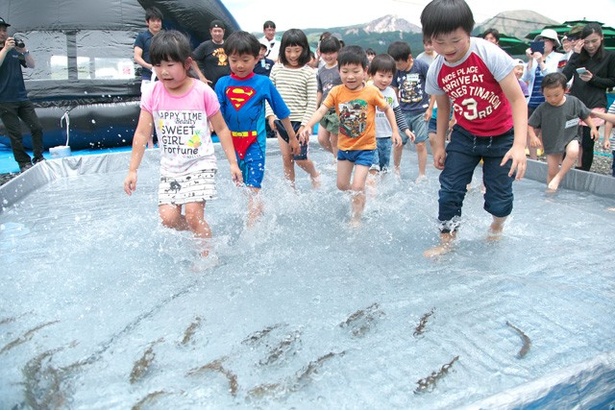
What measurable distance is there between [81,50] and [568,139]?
6.90m

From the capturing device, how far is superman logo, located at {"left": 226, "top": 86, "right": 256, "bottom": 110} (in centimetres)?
382

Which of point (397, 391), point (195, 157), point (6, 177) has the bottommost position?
point (6, 177)

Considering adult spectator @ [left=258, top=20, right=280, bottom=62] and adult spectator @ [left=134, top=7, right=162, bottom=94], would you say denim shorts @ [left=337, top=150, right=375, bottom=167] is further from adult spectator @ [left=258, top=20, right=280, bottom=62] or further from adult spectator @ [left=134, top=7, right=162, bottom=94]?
adult spectator @ [left=258, top=20, right=280, bottom=62]

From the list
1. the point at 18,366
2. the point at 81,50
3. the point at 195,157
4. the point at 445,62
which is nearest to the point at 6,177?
the point at 81,50

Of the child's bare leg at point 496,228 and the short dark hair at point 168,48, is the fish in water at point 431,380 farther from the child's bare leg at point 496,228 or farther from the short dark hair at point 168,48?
the short dark hair at point 168,48

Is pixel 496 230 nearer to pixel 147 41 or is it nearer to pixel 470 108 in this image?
pixel 470 108

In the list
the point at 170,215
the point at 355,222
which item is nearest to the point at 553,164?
the point at 355,222

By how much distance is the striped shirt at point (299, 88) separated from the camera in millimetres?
4633

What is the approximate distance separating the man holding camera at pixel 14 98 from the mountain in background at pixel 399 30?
352 inches

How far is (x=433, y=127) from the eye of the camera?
18.6 ft

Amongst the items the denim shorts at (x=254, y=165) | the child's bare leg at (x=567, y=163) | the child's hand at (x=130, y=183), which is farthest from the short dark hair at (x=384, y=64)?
the child's hand at (x=130, y=183)

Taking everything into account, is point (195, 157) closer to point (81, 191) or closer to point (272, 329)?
point (272, 329)

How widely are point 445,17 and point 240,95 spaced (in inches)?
64.1

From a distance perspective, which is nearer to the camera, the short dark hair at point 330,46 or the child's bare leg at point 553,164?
the child's bare leg at point 553,164
